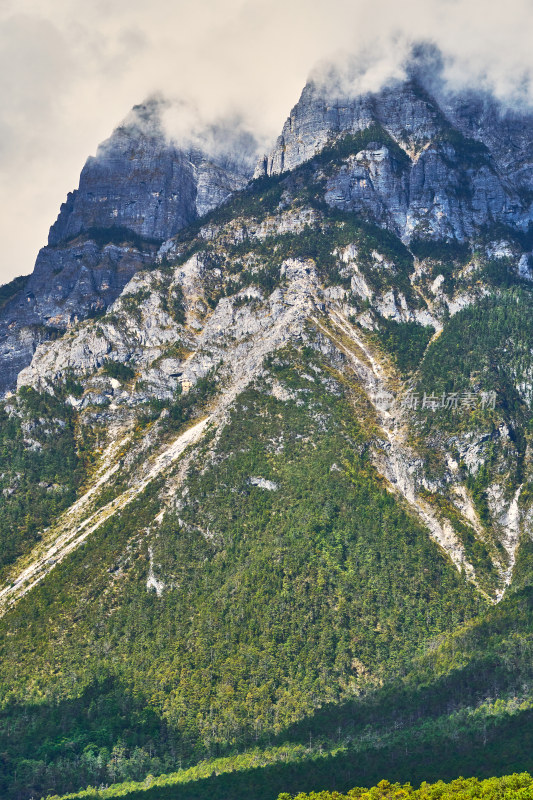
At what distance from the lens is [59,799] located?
179m

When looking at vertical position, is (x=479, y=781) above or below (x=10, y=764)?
below

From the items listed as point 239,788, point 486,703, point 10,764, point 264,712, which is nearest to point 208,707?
point 264,712

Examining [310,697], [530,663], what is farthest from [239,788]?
[530,663]

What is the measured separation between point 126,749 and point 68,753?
13352 mm

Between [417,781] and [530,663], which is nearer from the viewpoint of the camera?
[417,781]

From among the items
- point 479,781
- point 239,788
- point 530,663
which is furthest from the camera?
point 530,663

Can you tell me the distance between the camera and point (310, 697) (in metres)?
194

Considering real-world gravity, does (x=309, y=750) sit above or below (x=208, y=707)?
below

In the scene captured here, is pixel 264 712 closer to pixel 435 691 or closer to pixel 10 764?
pixel 435 691

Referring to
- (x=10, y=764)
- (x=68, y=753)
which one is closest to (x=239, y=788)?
(x=68, y=753)

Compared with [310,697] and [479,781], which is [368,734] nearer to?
[310,697]

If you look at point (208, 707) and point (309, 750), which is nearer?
point (309, 750)

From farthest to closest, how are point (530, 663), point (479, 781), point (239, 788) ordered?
point (530, 663) → point (239, 788) → point (479, 781)

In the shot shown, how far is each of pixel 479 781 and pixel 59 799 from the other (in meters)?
88.8
